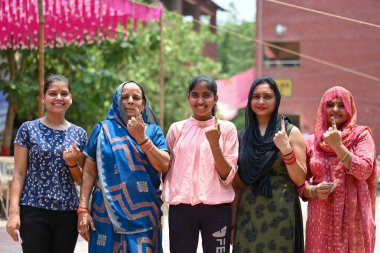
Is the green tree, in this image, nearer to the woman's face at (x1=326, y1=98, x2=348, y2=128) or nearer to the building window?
the woman's face at (x1=326, y1=98, x2=348, y2=128)

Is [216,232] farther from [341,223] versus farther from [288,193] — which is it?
[341,223]

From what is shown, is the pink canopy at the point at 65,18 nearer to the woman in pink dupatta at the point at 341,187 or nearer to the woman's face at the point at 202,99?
the woman's face at the point at 202,99

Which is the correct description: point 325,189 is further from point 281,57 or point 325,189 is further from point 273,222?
point 281,57

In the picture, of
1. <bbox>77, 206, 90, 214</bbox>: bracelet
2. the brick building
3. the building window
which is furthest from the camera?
the building window

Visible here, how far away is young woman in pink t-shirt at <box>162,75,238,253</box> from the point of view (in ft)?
14.1

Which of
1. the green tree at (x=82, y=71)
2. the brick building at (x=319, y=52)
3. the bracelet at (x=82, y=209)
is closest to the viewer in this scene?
the bracelet at (x=82, y=209)

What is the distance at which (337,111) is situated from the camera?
14.3 ft

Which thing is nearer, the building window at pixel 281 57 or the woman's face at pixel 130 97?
the woman's face at pixel 130 97

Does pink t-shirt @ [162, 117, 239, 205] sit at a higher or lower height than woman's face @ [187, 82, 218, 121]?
lower

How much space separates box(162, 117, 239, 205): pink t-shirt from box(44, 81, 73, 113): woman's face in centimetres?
76

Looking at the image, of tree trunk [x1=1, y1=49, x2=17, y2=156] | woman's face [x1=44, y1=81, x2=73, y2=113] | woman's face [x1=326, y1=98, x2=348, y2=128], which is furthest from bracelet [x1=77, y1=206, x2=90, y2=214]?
tree trunk [x1=1, y1=49, x2=17, y2=156]

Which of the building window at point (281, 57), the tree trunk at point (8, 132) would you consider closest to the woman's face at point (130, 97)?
the tree trunk at point (8, 132)

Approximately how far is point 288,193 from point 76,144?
1368mm

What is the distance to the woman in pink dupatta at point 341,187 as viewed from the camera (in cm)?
425
